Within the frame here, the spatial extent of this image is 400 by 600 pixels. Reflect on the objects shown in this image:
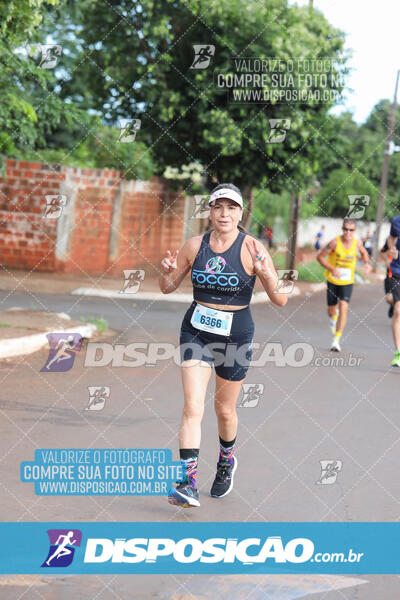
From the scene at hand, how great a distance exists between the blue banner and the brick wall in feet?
55.5

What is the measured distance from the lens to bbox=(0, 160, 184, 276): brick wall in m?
21.9

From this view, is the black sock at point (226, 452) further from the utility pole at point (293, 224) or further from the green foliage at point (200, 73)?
the utility pole at point (293, 224)

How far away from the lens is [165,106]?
2244 centimetres

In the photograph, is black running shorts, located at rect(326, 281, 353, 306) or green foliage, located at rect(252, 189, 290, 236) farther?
green foliage, located at rect(252, 189, 290, 236)

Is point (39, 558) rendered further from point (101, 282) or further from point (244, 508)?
point (101, 282)

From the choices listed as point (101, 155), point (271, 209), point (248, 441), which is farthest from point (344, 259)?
point (271, 209)

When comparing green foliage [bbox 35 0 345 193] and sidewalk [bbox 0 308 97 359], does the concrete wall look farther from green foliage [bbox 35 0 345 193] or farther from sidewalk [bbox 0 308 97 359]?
sidewalk [bbox 0 308 97 359]

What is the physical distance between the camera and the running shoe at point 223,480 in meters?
5.88

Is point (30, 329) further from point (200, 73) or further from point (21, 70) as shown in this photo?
point (200, 73)

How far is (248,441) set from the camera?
24.0 ft

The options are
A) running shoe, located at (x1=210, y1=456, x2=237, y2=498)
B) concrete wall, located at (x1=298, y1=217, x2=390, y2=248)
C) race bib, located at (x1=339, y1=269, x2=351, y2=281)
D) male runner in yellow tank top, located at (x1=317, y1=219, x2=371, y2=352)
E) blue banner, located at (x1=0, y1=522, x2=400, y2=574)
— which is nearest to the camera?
blue banner, located at (x1=0, y1=522, x2=400, y2=574)

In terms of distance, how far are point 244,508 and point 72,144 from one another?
2864cm

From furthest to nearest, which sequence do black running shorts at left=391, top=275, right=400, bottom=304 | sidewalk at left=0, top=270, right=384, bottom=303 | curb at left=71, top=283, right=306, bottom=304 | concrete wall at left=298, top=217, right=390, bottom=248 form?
concrete wall at left=298, top=217, right=390, bottom=248 → sidewalk at left=0, top=270, right=384, bottom=303 → curb at left=71, top=283, right=306, bottom=304 → black running shorts at left=391, top=275, right=400, bottom=304

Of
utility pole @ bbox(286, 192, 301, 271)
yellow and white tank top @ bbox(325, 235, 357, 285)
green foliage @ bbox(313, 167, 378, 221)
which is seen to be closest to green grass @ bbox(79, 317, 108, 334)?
yellow and white tank top @ bbox(325, 235, 357, 285)
